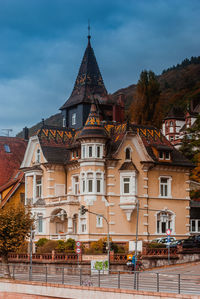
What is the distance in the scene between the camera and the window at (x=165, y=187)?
2459 inches

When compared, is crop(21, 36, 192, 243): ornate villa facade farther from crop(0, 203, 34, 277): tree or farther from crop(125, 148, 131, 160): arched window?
crop(0, 203, 34, 277): tree

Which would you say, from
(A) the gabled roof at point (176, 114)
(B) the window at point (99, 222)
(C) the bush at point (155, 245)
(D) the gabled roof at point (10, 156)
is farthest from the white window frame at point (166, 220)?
(A) the gabled roof at point (176, 114)

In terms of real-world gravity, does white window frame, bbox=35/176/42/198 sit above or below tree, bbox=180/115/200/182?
below

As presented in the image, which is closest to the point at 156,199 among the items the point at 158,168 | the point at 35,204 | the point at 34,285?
the point at 158,168

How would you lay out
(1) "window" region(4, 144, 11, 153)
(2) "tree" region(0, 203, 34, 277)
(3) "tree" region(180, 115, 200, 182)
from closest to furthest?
(2) "tree" region(0, 203, 34, 277) → (3) "tree" region(180, 115, 200, 182) → (1) "window" region(4, 144, 11, 153)

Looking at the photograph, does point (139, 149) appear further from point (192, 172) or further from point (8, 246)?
point (8, 246)

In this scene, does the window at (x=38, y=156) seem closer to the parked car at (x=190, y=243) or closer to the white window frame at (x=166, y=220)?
the white window frame at (x=166, y=220)

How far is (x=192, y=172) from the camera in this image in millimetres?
65938

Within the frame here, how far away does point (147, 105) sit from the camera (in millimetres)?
102688

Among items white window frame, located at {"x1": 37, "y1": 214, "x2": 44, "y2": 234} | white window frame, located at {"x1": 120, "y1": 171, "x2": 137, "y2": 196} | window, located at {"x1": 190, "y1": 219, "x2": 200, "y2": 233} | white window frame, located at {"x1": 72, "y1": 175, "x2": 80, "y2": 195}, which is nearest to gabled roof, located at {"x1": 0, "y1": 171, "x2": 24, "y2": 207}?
white window frame, located at {"x1": 37, "y1": 214, "x2": 44, "y2": 234}

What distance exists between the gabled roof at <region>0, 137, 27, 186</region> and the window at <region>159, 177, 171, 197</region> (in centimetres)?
2263

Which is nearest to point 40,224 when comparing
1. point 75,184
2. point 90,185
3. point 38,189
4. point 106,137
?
point 38,189

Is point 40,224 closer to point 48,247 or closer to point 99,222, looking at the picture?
point 48,247

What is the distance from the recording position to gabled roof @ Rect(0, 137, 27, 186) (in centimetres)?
7762
